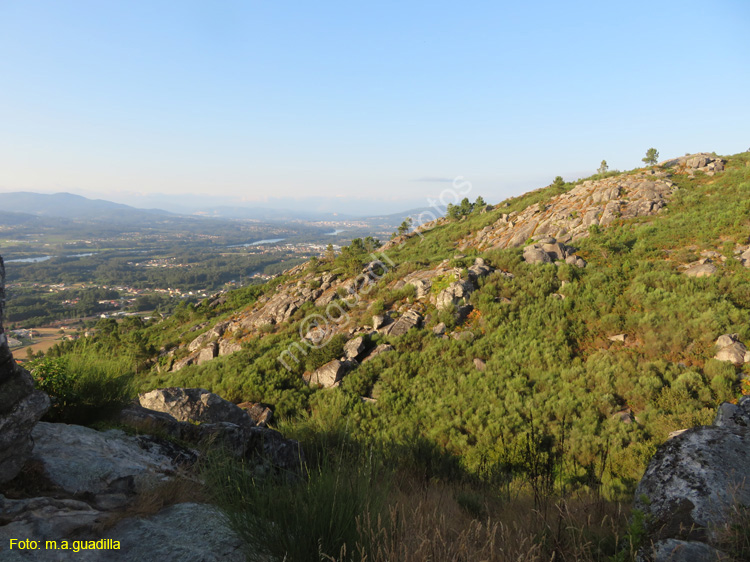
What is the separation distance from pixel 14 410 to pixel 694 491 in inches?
249

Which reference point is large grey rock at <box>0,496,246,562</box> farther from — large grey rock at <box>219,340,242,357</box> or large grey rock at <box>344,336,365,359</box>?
large grey rock at <box>219,340,242,357</box>

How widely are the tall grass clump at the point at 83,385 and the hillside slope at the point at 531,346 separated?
2.20 feet

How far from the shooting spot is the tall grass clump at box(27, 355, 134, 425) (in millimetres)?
4773

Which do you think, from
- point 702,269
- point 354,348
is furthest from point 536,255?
point 354,348

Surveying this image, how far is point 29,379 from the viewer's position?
3.56 metres

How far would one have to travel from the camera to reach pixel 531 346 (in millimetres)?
12445

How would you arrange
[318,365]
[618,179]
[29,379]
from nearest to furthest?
[29,379] < [318,365] < [618,179]

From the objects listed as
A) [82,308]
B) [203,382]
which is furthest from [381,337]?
[82,308]

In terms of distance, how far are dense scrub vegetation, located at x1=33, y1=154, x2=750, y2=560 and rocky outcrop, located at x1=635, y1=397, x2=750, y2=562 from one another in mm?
677

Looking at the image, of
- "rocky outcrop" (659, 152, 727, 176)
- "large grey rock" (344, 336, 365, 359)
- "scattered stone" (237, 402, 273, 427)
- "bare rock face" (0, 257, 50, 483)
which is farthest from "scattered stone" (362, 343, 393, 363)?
"rocky outcrop" (659, 152, 727, 176)

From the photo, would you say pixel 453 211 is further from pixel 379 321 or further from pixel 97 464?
pixel 97 464

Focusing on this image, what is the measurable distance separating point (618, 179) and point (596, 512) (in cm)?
3614

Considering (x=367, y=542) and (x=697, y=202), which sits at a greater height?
(x=697, y=202)

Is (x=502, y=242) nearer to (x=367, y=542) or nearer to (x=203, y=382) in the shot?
(x=203, y=382)
